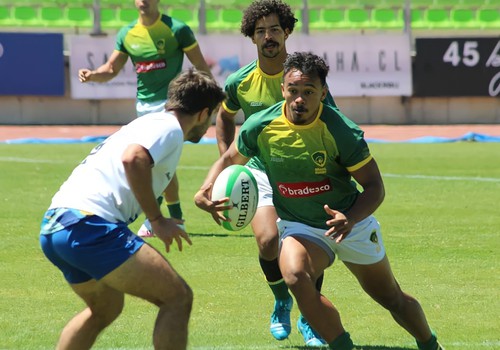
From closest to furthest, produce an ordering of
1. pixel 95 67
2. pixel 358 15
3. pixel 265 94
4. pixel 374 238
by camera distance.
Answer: pixel 374 238
pixel 265 94
pixel 95 67
pixel 358 15

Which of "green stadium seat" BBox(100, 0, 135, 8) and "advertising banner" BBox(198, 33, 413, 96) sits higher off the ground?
"green stadium seat" BBox(100, 0, 135, 8)

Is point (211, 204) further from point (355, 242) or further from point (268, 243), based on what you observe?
point (268, 243)

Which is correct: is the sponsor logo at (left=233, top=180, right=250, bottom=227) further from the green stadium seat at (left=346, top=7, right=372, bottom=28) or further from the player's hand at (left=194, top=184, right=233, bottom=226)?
the green stadium seat at (left=346, top=7, right=372, bottom=28)

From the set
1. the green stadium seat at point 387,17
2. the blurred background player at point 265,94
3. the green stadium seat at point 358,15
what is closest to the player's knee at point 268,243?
the blurred background player at point 265,94

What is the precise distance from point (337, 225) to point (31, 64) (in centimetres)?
2118

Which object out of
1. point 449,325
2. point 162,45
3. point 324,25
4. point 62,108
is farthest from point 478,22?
point 449,325

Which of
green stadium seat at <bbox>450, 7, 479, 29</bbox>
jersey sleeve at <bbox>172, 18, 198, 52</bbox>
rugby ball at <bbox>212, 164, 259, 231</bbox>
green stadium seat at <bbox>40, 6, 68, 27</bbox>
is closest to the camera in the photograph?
rugby ball at <bbox>212, 164, 259, 231</bbox>

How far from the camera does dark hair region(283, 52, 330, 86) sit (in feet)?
22.4

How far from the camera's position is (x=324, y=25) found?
2970cm

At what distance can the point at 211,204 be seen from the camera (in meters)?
6.75

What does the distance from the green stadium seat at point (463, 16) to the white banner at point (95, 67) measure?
9574 mm

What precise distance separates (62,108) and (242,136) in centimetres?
2062

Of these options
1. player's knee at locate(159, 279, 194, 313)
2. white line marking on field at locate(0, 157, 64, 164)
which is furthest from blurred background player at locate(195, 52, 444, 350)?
white line marking on field at locate(0, 157, 64, 164)

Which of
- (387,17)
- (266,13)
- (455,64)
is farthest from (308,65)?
(387,17)
